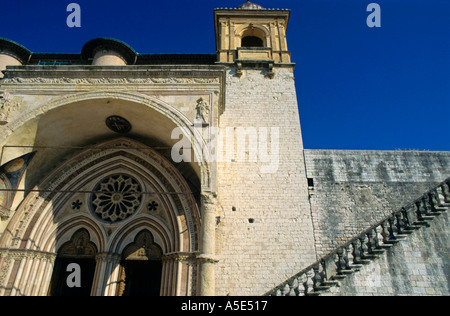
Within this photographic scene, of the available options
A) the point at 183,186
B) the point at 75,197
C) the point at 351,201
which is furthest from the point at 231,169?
the point at 75,197

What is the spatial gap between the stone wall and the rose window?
18.3 feet

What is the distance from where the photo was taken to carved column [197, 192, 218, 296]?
6.98 m

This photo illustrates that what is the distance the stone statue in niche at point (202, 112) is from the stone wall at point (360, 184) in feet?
12.1

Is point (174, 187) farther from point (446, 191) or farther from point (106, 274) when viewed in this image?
point (446, 191)

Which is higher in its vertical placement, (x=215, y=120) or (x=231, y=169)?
(x=215, y=120)

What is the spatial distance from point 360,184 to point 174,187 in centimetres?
588

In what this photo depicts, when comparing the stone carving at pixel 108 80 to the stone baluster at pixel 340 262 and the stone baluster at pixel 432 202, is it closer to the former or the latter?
the stone baluster at pixel 340 262

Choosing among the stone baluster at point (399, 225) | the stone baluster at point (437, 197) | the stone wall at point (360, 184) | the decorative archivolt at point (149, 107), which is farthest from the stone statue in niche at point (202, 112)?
the stone baluster at point (437, 197)

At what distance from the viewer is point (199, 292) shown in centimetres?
696

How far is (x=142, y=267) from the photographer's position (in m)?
9.56

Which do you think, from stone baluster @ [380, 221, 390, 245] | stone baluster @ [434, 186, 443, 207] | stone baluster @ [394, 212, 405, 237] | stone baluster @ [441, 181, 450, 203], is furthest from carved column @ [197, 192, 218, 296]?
stone baluster @ [441, 181, 450, 203]

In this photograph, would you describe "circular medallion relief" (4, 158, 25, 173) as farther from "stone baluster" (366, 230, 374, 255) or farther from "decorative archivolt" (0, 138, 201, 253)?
"stone baluster" (366, 230, 374, 255)
